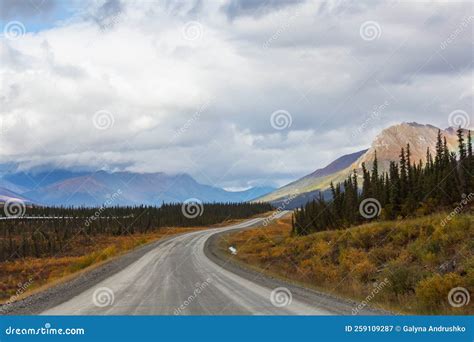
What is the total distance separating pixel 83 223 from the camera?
136625 millimetres

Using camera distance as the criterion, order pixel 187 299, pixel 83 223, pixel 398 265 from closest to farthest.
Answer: pixel 187 299 → pixel 398 265 → pixel 83 223

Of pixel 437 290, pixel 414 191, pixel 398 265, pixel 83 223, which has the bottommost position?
pixel 437 290

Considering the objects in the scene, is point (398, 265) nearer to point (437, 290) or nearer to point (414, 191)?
point (437, 290)

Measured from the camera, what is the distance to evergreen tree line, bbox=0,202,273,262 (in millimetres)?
102356

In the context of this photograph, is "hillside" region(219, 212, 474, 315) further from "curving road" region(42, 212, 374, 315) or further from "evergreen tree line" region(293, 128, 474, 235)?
"evergreen tree line" region(293, 128, 474, 235)

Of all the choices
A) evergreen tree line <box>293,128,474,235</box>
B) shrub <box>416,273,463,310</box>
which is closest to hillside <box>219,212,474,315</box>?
shrub <box>416,273,463,310</box>

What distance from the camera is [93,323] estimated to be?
446 inches

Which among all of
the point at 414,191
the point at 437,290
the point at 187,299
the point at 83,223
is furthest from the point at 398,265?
the point at 83,223

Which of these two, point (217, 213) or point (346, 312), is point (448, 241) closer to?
point (346, 312)

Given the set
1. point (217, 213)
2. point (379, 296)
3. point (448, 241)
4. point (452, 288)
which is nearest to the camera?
point (452, 288)

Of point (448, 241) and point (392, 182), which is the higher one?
point (392, 182)

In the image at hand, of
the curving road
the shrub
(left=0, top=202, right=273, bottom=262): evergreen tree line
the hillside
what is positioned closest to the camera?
the curving road

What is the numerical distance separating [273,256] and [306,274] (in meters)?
12.7

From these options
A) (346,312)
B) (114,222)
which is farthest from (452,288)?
(114,222)
